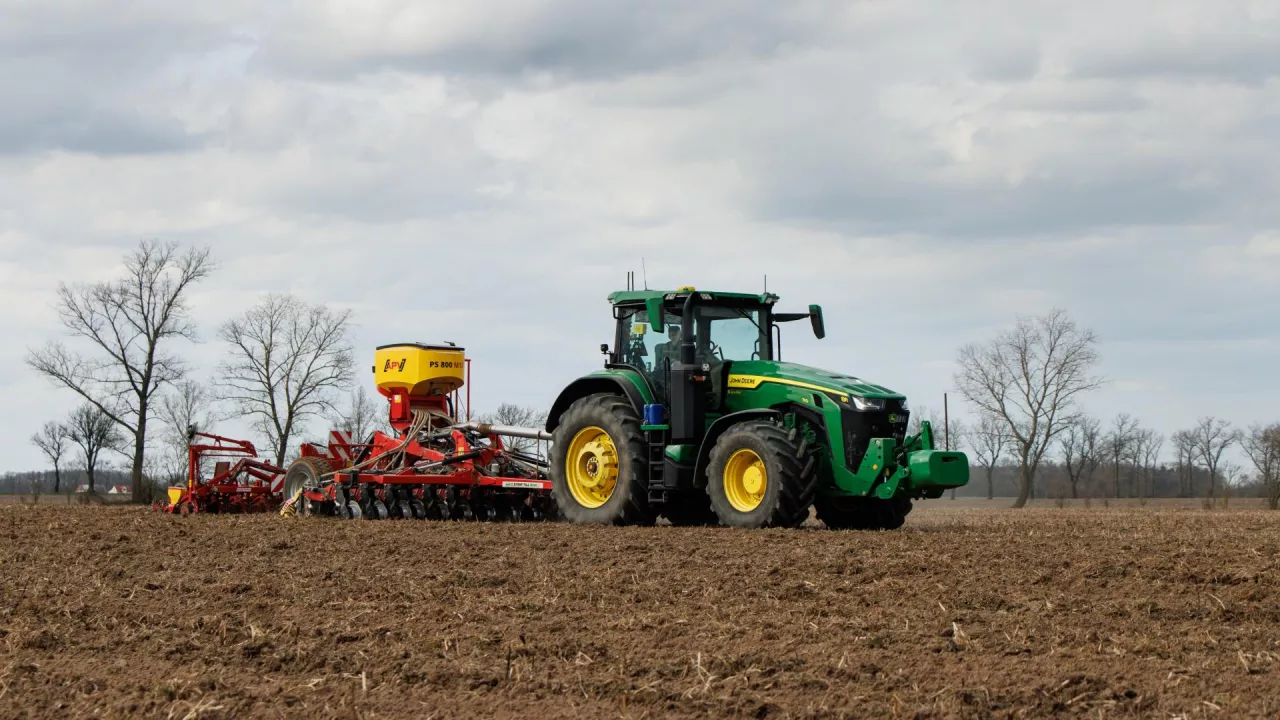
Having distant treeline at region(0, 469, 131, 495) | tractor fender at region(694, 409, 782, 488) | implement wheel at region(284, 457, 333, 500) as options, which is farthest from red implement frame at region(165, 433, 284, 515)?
distant treeline at region(0, 469, 131, 495)

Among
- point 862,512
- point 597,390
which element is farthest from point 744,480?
point 597,390

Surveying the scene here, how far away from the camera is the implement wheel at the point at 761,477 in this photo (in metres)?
12.1

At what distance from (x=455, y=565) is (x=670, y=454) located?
11.7 ft

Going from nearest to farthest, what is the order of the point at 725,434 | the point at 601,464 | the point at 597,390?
the point at 725,434
the point at 601,464
the point at 597,390

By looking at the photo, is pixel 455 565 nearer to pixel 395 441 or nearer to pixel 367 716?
pixel 367 716

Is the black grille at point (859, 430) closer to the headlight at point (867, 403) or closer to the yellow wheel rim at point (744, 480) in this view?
the headlight at point (867, 403)

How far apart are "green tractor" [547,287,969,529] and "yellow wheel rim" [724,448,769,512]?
12 millimetres

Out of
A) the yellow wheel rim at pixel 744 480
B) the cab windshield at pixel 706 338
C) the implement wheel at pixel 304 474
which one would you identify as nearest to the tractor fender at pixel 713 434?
the yellow wheel rim at pixel 744 480

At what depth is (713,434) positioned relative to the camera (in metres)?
13.0

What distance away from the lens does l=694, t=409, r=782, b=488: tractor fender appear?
42.1ft

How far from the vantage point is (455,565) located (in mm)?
10250

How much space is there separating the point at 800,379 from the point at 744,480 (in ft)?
3.75

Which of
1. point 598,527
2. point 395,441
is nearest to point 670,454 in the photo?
point 598,527

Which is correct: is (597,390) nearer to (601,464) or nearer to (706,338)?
(601,464)
